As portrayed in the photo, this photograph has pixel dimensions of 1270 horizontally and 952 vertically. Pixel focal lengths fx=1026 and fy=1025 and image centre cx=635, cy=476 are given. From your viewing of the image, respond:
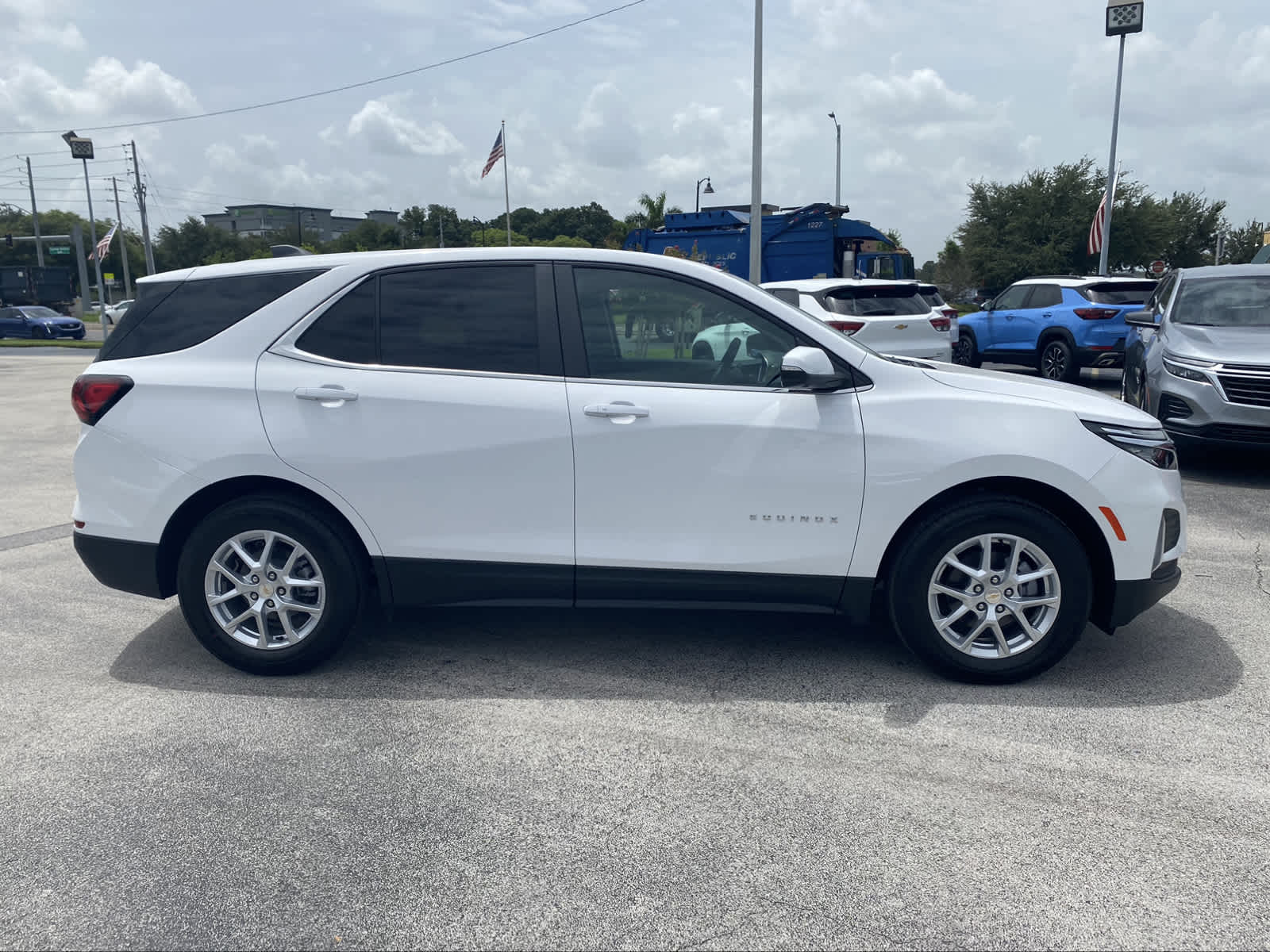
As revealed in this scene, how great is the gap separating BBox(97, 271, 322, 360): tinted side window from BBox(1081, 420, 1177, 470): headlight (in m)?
3.24

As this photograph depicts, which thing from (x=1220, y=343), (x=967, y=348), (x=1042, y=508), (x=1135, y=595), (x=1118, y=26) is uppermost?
(x=1118, y=26)

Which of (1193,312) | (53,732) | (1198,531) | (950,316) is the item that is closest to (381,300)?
(53,732)

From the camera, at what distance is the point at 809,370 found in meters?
3.84

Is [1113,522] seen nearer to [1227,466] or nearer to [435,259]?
[435,259]

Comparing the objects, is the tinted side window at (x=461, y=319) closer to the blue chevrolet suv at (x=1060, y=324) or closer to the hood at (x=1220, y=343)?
the hood at (x=1220, y=343)

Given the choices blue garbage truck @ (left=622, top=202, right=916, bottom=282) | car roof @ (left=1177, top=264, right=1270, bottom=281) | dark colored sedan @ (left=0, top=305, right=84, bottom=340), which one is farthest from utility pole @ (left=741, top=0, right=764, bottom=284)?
dark colored sedan @ (left=0, top=305, right=84, bottom=340)

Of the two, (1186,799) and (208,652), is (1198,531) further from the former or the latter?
(208,652)

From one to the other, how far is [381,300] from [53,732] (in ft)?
6.75

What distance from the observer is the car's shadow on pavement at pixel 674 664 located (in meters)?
4.09

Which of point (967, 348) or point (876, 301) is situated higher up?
point (876, 301)

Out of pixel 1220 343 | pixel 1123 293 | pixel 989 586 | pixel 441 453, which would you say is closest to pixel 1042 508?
pixel 989 586

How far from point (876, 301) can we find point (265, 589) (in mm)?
9354

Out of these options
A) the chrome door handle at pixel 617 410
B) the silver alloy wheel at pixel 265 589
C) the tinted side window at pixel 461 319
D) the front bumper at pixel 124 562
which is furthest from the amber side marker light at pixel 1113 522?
the front bumper at pixel 124 562

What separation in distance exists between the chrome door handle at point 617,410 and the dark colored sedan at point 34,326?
44.3 metres
